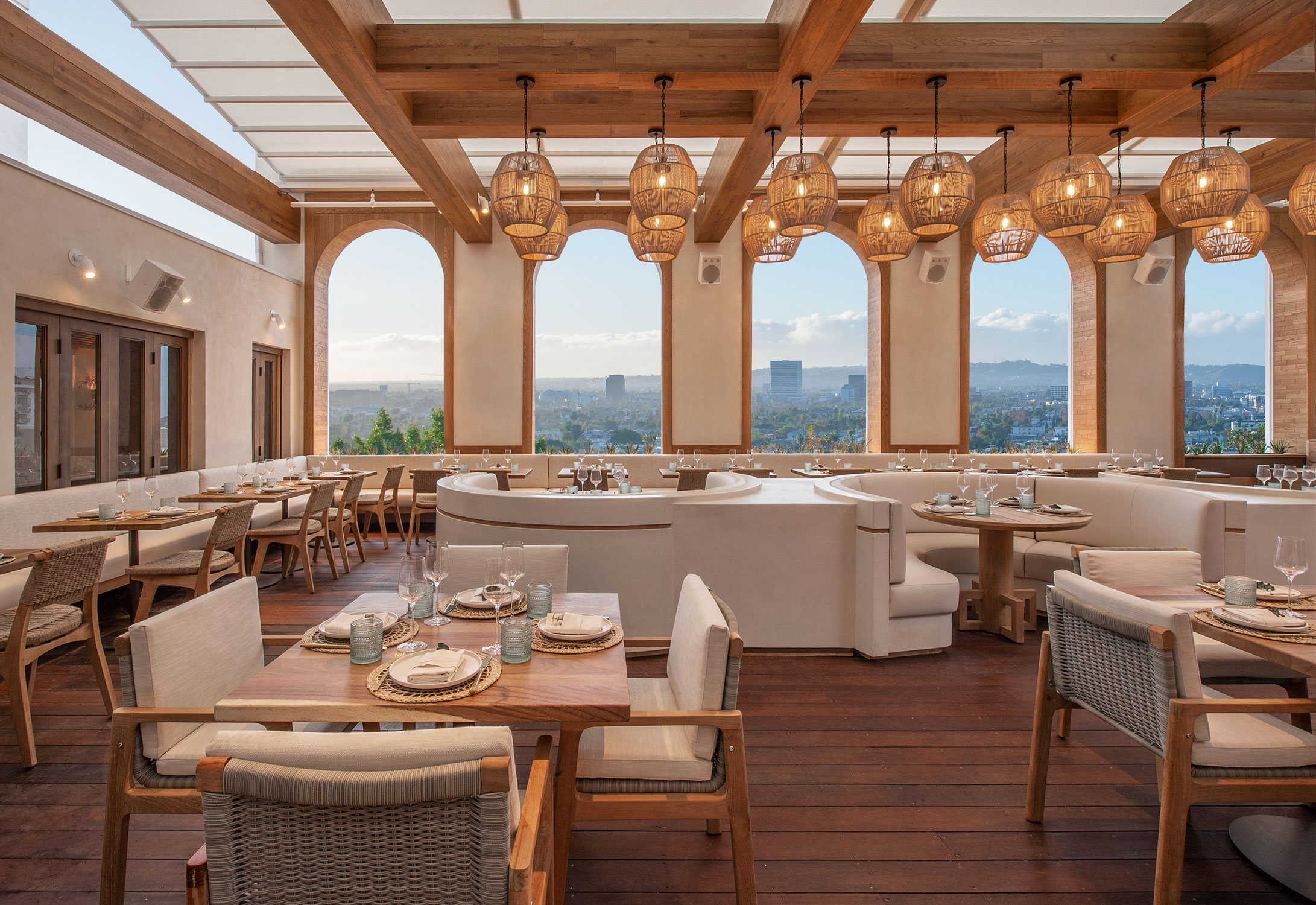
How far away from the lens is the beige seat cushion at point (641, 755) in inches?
69.6

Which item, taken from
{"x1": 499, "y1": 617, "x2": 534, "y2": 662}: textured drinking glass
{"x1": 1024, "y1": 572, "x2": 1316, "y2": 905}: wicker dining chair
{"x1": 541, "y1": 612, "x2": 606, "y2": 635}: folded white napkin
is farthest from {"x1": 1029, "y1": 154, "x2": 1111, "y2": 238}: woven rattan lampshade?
{"x1": 499, "y1": 617, "x2": 534, "y2": 662}: textured drinking glass

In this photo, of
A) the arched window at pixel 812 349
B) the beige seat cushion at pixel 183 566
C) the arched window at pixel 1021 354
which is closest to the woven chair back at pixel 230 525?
the beige seat cushion at pixel 183 566

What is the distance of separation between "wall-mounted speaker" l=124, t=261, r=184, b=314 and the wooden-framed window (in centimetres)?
35

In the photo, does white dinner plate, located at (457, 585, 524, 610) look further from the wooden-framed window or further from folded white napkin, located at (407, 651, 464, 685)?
the wooden-framed window

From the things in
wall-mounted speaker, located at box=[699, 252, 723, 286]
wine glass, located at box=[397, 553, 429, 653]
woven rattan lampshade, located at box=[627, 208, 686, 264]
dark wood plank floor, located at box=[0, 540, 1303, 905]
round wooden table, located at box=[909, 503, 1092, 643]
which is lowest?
dark wood plank floor, located at box=[0, 540, 1303, 905]

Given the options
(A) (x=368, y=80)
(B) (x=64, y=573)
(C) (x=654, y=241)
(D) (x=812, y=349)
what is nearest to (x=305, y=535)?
(B) (x=64, y=573)

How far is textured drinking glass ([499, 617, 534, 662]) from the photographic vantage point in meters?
1.81

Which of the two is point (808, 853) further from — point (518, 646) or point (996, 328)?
point (996, 328)

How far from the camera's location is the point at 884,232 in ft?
15.5

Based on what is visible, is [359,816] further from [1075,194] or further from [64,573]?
[1075,194]

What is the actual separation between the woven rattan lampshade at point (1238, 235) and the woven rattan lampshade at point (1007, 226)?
3.88 feet

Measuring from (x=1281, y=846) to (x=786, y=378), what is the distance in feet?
27.3

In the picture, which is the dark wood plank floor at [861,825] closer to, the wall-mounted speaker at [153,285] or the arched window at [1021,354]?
the wall-mounted speaker at [153,285]

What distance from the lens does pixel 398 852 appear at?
107 centimetres
